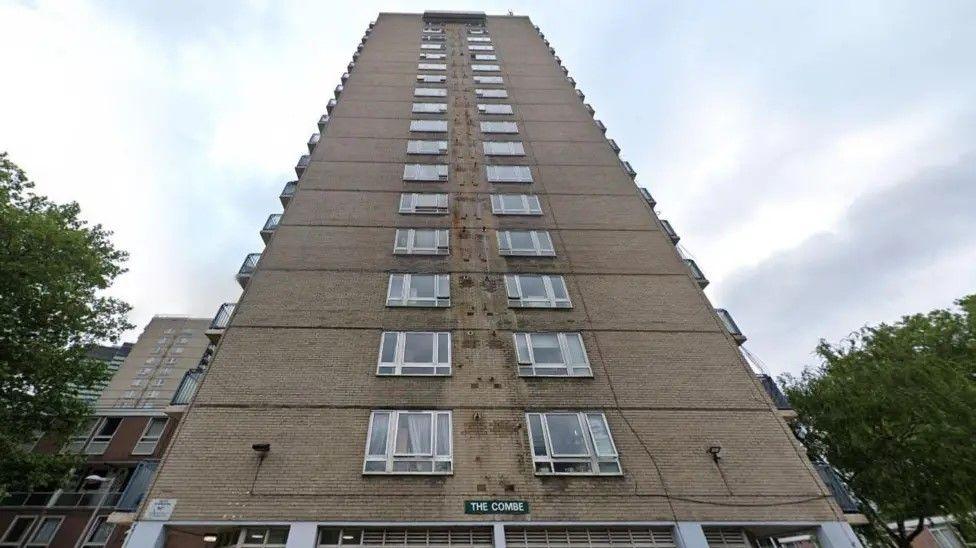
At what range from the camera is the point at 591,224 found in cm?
1706

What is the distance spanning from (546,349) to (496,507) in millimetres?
4602

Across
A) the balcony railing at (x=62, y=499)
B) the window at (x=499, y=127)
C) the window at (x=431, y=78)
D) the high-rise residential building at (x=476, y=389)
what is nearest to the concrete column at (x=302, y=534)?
the high-rise residential building at (x=476, y=389)

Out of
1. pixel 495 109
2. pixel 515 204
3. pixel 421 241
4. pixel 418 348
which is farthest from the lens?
pixel 495 109

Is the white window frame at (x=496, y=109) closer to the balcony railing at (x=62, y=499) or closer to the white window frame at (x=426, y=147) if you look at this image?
the white window frame at (x=426, y=147)

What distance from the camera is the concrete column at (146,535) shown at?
8930 millimetres

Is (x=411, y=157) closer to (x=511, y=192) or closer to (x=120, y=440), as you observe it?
(x=511, y=192)

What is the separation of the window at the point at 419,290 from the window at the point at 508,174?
6.08 meters

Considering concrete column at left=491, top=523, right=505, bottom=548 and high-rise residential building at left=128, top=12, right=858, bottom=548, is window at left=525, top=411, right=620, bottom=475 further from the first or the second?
concrete column at left=491, top=523, right=505, bottom=548

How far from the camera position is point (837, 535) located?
972 centimetres

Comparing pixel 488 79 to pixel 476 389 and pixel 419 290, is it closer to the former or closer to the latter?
pixel 419 290

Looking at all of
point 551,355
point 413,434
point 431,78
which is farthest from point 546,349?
point 431,78

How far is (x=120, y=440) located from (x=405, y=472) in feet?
91.4

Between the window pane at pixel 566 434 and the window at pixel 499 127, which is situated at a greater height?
the window at pixel 499 127

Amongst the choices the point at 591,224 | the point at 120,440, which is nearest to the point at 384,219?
the point at 591,224
